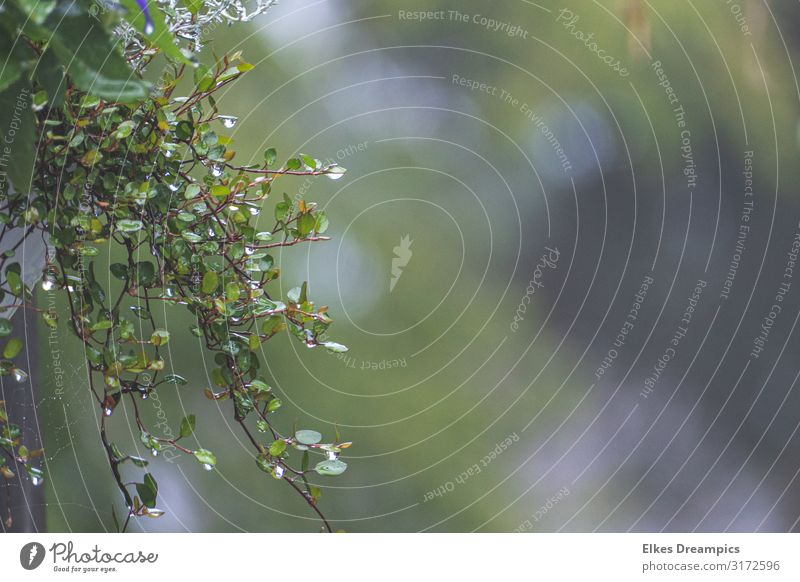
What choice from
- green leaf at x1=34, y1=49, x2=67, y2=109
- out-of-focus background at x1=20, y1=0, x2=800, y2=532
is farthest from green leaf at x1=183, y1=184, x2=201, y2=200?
out-of-focus background at x1=20, y1=0, x2=800, y2=532

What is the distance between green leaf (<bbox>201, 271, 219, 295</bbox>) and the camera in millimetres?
538

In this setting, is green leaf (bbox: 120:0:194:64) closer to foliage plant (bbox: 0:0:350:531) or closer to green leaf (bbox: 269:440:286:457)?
foliage plant (bbox: 0:0:350:531)

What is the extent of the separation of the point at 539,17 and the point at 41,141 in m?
0.53

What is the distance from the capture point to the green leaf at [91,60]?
504mm
